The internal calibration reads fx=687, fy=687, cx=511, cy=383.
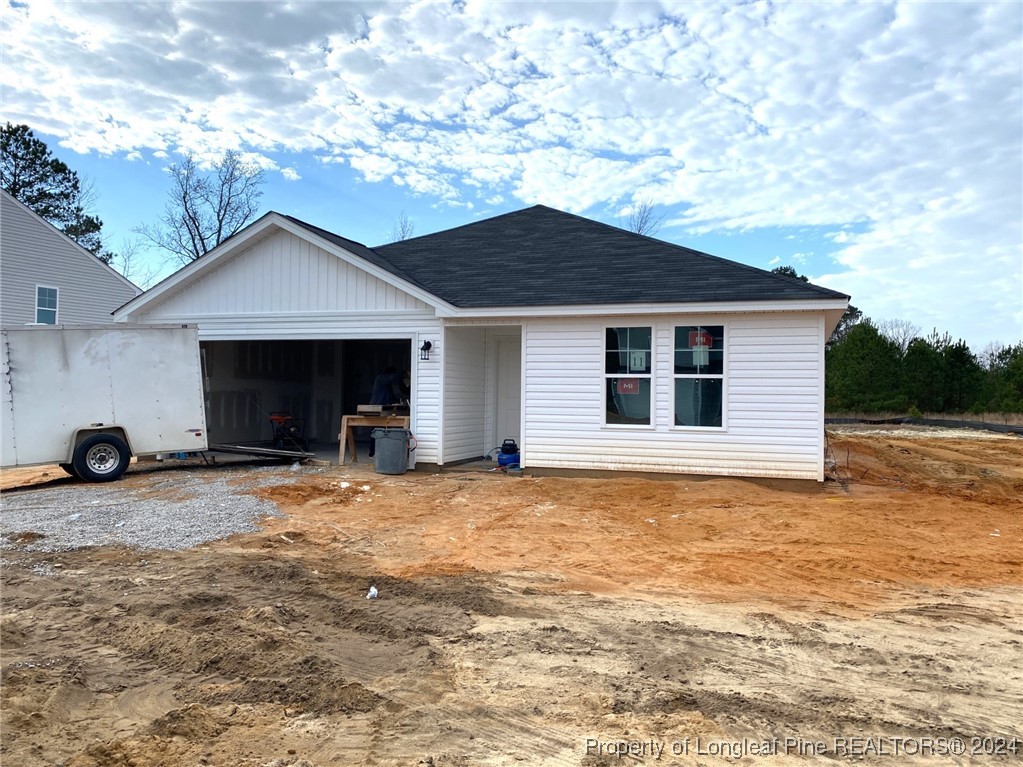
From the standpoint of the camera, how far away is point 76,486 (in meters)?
11.2

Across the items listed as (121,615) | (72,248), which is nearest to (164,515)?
(121,615)

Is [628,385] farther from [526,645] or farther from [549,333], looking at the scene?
[526,645]

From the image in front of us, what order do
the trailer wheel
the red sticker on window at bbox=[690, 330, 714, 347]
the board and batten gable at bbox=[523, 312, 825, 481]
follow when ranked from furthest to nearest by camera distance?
the trailer wheel, the red sticker on window at bbox=[690, 330, 714, 347], the board and batten gable at bbox=[523, 312, 825, 481]

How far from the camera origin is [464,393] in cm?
1377

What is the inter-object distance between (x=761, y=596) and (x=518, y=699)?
2.84 m

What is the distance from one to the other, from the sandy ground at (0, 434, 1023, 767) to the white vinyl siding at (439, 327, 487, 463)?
4680 mm

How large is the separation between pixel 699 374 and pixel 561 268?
3654 mm

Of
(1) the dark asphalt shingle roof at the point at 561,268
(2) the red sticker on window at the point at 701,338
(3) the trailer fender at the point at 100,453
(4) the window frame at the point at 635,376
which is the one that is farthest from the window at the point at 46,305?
(2) the red sticker on window at the point at 701,338

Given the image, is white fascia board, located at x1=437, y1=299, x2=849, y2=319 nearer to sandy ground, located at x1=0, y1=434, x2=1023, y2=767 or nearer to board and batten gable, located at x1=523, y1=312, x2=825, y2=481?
board and batten gable, located at x1=523, y1=312, x2=825, y2=481

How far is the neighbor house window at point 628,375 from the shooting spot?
11.7 m

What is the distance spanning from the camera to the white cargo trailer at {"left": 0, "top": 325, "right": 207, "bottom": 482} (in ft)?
36.3

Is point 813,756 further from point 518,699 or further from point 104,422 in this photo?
point 104,422

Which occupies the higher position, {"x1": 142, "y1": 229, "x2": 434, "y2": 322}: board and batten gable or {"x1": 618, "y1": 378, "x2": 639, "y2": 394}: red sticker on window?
{"x1": 142, "y1": 229, "x2": 434, "y2": 322}: board and batten gable

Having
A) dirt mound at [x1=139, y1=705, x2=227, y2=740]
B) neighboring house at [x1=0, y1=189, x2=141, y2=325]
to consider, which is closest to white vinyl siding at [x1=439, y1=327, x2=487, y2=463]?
dirt mound at [x1=139, y1=705, x2=227, y2=740]
